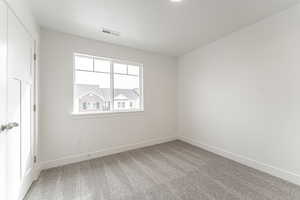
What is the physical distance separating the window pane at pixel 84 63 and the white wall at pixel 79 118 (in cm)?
15

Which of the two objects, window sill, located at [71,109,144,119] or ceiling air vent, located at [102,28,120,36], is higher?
ceiling air vent, located at [102,28,120,36]

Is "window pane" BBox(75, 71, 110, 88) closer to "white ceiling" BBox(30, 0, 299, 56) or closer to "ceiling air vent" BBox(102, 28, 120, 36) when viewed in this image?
"white ceiling" BBox(30, 0, 299, 56)

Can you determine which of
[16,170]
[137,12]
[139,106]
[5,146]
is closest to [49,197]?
[16,170]

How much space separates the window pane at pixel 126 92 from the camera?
10.5 feet

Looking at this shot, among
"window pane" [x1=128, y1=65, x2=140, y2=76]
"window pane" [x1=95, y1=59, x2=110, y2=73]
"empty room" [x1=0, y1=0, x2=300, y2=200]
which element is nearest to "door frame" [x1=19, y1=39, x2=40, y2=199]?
"empty room" [x1=0, y1=0, x2=300, y2=200]

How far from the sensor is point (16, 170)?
4.83 feet

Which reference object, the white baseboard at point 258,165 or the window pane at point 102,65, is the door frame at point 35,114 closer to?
the window pane at point 102,65

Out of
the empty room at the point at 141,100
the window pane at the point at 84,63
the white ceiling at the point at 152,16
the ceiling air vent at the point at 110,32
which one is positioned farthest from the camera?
the window pane at the point at 84,63

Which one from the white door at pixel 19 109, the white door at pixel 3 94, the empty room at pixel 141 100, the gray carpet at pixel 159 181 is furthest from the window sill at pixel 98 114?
the white door at pixel 3 94

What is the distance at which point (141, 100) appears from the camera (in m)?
3.51

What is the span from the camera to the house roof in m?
2.73

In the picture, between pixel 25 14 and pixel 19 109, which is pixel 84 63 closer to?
pixel 25 14

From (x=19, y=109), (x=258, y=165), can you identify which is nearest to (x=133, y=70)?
(x=19, y=109)

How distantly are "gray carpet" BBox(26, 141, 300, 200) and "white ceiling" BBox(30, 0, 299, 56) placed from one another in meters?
2.58
